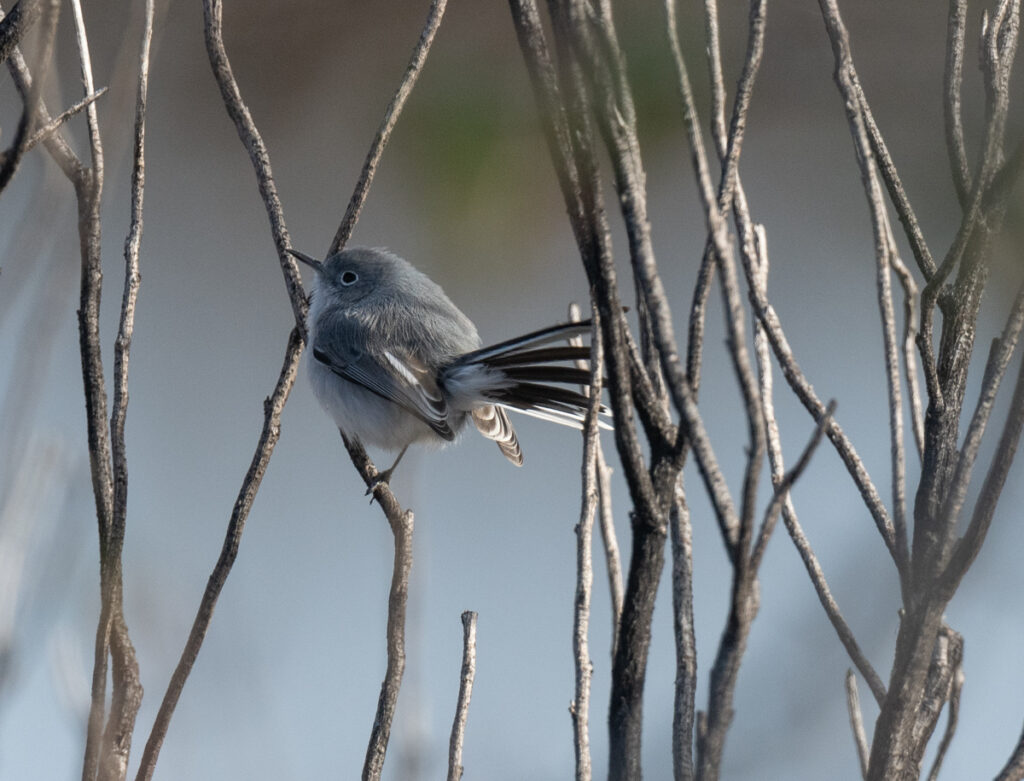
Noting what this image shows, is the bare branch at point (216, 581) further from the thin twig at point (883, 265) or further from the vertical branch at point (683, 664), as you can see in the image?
the thin twig at point (883, 265)

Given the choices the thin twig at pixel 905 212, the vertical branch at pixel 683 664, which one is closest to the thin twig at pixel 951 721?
the vertical branch at pixel 683 664

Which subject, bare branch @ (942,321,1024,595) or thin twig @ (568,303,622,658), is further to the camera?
thin twig @ (568,303,622,658)

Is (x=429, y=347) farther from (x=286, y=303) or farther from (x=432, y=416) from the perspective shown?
(x=286, y=303)

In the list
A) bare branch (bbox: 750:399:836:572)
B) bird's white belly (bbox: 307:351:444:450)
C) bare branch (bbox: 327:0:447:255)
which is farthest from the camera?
bird's white belly (bbox: 307:351:444:450)

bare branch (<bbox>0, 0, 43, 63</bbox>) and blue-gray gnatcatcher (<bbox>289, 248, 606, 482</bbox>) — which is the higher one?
blue-gray gnatcatcher (<bbox>289, 248, 606, 482</bbox>)

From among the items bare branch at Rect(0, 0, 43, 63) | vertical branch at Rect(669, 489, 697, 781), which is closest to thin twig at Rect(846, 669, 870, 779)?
vertical branch at Rect(669, 489, 697, 781)

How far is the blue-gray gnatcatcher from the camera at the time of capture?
1.71 m

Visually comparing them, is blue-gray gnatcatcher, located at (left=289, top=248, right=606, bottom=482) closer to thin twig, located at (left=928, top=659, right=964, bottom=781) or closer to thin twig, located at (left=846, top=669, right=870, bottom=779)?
thin twig, located at (left=846, top=669, right=870, bottom=779)

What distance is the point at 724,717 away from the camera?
0.42 m

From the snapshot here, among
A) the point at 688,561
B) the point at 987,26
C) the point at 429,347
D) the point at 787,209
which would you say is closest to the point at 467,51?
Result: the point at 429,347

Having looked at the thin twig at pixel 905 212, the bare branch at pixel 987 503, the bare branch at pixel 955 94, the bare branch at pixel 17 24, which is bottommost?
the bare branch at pixel 987 503

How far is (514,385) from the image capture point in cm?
164

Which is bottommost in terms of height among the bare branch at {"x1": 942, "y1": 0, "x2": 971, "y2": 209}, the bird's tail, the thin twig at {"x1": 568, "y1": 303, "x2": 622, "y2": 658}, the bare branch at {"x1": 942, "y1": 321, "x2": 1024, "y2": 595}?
the bare branch at {"x1": 942, "y1": 321, "x2": 1024, "y2": 595}

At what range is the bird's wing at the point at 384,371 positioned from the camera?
1741 mm
